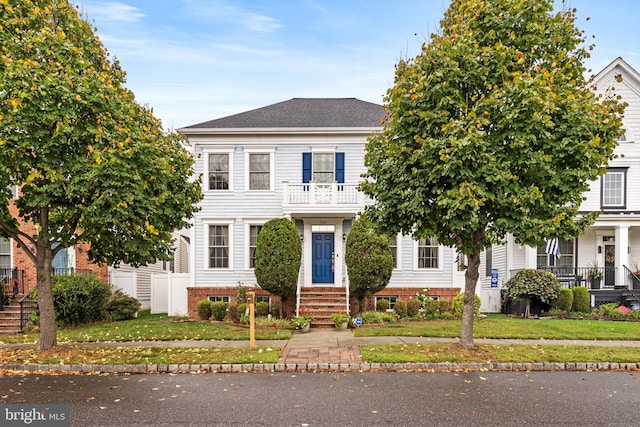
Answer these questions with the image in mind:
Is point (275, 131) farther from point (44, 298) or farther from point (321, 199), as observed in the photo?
point (44, 298)

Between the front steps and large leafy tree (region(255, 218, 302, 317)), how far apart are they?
1.04 m

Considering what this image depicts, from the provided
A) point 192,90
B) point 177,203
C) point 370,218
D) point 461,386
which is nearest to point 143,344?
point 177,203

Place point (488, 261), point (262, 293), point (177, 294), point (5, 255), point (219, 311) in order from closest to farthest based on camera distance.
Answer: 1. point (219, 311)
2. point (262, 293)
3. point (5, 255)
4. point (177, 294)
5. point (488, 261)

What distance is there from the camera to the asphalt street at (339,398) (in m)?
5.98

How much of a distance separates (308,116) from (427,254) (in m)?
7.18

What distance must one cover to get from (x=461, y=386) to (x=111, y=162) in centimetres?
717

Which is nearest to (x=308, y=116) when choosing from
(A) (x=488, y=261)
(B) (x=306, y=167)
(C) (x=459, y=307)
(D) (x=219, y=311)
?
(B) (x=306, y=167)

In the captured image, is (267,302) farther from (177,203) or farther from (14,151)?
(14,151)

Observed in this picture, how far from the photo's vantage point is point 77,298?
580 inches

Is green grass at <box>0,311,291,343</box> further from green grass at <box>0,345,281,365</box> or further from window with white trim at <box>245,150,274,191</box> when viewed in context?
window with white trim at <box>245,150,274,191</box>

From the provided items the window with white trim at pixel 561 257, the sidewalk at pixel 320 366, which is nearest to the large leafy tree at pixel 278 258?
the sidewalk at pixel 320 366

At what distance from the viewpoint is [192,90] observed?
63.2ft

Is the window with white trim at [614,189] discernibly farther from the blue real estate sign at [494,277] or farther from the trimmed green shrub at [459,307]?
the trimmed green shrub at [459,307]

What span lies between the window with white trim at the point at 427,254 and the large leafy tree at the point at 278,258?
5.13m
